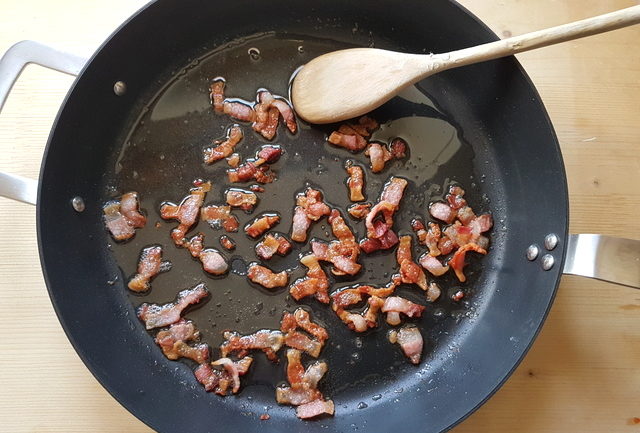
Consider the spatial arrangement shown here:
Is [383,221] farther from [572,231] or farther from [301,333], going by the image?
[572,231]

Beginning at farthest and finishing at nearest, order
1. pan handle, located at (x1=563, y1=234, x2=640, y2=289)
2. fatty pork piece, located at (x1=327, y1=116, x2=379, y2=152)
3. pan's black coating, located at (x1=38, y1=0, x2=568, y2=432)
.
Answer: fatty pork piece, located at (x1=327, y1=116, x2=379, y2=152)
pan's black coating, located at (x1=38, y1=0, x2=568, y2=432)
pan handle, located at (x1=563, y1=234, x2=640, y2=289)

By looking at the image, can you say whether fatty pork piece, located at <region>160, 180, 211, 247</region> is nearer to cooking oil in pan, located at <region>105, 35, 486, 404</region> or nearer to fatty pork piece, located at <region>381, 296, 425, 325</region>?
cooking oil in pan, located at <region>105, 35, 486, 404</region>

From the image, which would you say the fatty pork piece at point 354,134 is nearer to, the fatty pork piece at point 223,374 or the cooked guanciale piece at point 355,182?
the cooked guanciale piece at point 355,182

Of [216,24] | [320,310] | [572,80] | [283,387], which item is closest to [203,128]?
[216,24]

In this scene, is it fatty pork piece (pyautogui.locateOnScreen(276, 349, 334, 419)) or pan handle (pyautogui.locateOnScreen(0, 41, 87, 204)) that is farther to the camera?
fatty pork piece (pyautogui.locateOnScreen(276, 349, 334, 419))

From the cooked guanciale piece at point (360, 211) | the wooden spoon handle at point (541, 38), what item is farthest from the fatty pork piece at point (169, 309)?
the wooden spoon handle at point (541, 38)

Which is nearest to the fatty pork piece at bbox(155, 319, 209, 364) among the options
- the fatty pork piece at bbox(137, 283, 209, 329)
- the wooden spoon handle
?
the fatty pork piece at bbox(137, 283, 209, 329)
